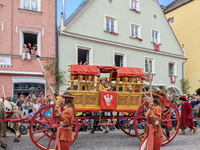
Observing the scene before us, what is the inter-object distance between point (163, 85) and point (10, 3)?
12407 mm

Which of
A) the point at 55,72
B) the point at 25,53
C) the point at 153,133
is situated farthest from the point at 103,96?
the point at 25,53

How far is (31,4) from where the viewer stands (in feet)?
39.3

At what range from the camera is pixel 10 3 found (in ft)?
37.0

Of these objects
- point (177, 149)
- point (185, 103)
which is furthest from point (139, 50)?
point (177, 149)

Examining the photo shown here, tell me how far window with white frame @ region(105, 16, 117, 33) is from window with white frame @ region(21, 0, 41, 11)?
4757 mm

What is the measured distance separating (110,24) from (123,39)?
143 centimetres

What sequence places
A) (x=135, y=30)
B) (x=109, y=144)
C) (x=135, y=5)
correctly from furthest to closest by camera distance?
(x=135, y=5) → (x=135, y=30) → (x=109, y=144)

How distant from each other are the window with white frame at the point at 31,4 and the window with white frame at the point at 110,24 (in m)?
4.76

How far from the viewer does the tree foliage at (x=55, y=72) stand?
464 inches

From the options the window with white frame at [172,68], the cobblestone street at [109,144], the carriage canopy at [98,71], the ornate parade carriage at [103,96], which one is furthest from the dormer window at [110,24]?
the cobblestone street at [109,144]

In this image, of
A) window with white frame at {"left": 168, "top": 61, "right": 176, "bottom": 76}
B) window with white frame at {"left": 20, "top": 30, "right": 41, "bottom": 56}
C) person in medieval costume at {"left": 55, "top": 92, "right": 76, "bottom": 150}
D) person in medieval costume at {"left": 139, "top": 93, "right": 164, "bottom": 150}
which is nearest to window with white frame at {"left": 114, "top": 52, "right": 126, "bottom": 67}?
window with white frame at {"left": 20, "top": 30, "right": 41, "bottom": 56}

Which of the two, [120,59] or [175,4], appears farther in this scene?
[175,4]

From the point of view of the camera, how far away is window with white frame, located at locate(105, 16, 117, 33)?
48.2 feet

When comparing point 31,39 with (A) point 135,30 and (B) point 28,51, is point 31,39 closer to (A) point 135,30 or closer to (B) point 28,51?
(B) point 28,51
